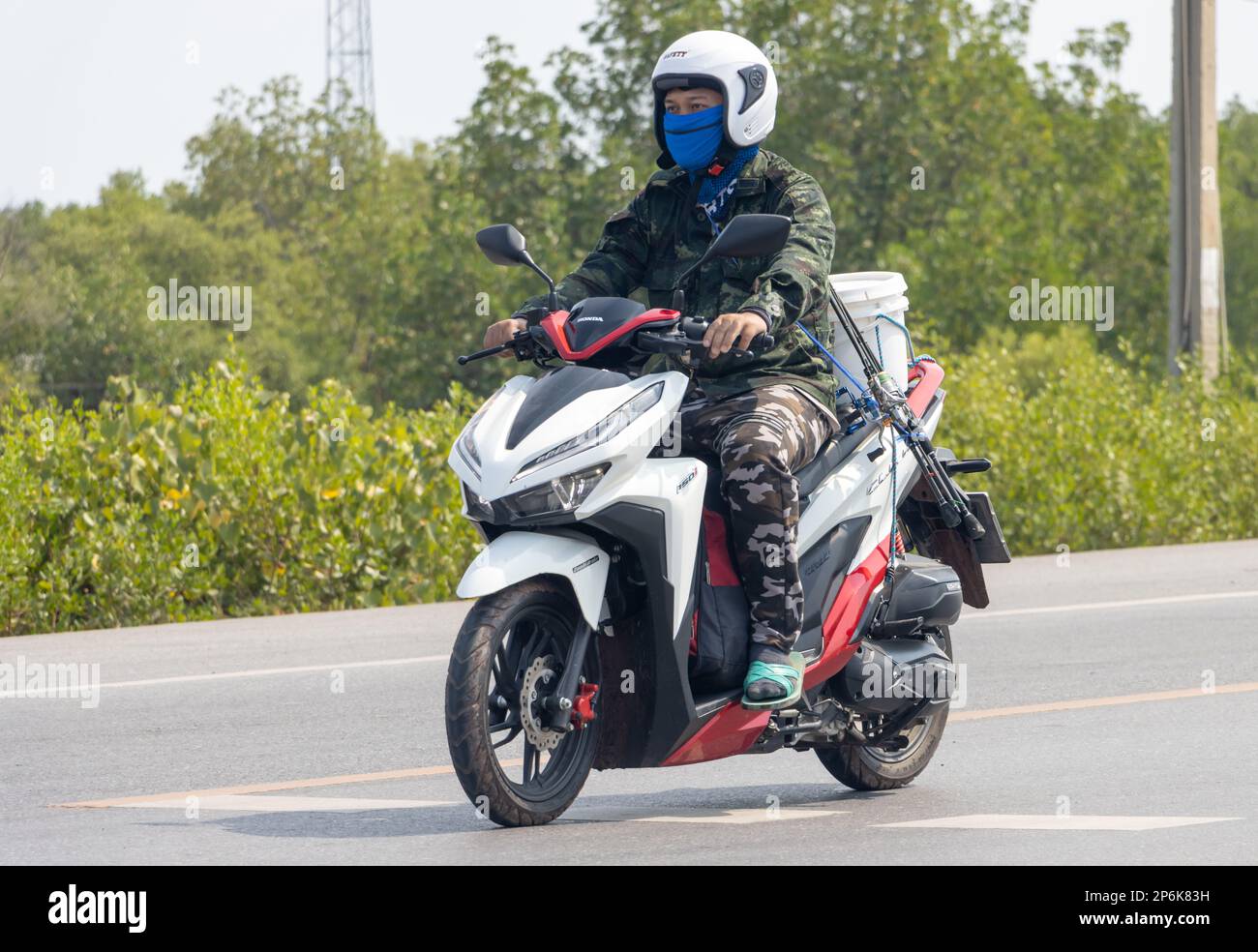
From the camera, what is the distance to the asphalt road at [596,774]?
5664 mm

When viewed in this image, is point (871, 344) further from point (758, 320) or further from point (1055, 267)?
point (1055, 267)

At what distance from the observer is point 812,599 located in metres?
6.21

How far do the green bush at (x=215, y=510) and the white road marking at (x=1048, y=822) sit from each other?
24.6ft

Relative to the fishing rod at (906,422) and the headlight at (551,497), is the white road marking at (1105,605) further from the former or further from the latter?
the headlight at (551,497)

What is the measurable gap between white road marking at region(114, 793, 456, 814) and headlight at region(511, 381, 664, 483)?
4.88 feet

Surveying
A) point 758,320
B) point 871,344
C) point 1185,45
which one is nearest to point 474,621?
point 758,320

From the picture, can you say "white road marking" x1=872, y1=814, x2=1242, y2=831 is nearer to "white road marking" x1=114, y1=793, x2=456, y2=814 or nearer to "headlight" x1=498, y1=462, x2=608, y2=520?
"headlight" x1=498, y1=462, x2=608, y2=520

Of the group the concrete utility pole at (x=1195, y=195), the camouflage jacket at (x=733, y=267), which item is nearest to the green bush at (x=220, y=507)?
the camouflage jacket at (x=733, y=267)

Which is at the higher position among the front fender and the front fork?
the front fender

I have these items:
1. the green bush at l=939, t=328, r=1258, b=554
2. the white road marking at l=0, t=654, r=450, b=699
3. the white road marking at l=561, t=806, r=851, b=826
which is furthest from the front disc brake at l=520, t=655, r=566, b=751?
the green bush at l=939, t=328, r=1258, b=554

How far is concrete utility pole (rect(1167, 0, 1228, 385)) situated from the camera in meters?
20.3

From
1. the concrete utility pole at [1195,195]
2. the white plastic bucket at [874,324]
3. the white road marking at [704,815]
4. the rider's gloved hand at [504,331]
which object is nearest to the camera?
the rider's gloved hand at [504,331]

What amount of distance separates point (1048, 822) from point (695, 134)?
219 centimetres

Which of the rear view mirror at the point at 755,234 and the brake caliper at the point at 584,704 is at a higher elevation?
the rear view mirror at the point at 755,234
